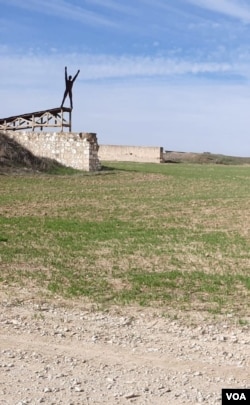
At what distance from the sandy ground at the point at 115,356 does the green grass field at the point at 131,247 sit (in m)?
0.63

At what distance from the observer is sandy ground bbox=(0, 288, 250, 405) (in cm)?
400

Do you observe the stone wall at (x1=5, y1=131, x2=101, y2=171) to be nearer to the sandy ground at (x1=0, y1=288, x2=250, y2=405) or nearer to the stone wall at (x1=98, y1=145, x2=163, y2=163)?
the stone wall at (x1=98, y1=145, x2=163, y2=163)

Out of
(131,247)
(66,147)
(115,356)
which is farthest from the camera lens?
(66,147)

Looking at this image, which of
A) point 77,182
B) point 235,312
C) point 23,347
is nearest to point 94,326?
point 23,347

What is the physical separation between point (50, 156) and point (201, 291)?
26.2 metres

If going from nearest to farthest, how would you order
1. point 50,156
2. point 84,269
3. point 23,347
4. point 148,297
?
point 23,347, point 148,297, point 84,269, point 50,156

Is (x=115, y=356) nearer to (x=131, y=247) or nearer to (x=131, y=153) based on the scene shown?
(x=131, y=247)

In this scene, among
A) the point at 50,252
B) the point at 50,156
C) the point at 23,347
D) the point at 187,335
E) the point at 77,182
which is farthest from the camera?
the point at 50,156

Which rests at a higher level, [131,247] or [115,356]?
[131,247]

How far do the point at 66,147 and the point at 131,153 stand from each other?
2076 cm

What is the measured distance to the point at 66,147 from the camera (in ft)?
105

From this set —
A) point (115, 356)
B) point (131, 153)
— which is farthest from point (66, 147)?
point (115, 356)

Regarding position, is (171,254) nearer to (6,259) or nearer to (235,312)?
(6,259)

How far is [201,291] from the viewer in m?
6.97
